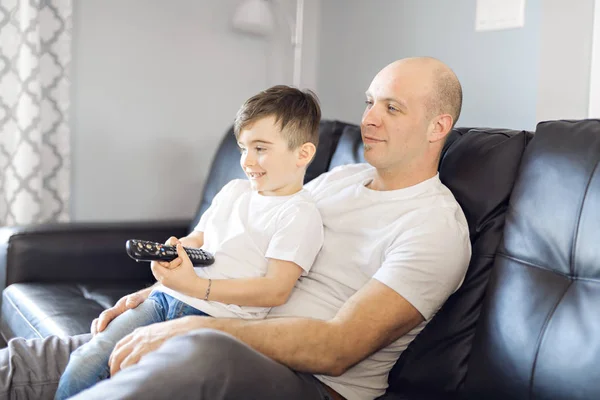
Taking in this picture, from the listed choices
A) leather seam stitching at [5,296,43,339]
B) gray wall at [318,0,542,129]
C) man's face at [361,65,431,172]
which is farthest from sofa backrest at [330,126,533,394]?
leather seam stitching at [5,296,43,339]

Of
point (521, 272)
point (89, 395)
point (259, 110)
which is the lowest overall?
point (89, 395)

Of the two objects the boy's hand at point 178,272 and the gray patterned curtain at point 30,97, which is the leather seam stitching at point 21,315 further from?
the boy's hand at point 178,272

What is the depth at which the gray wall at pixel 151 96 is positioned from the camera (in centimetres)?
311

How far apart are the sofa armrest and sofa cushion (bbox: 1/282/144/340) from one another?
44 millimetres

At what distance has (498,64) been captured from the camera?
252 cm

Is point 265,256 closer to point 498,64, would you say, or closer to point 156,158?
point 498,64

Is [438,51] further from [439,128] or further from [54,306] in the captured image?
[54,306]

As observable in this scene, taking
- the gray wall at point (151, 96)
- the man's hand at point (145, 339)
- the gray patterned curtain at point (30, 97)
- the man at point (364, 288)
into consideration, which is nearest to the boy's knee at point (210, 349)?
the man at point (364, 288)

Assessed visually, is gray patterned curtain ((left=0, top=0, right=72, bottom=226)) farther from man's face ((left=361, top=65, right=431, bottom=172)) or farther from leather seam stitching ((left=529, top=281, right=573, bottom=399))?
leather seam stitching ((left=529, top=281, right=573, bottom=399))

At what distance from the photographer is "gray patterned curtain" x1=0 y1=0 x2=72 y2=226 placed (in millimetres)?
2791

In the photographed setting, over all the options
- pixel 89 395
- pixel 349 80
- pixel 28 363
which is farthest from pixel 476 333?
pixel 349 80

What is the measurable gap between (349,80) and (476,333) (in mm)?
1956

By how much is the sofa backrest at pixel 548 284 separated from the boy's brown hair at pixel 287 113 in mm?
505

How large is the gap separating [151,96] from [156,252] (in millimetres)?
1905
